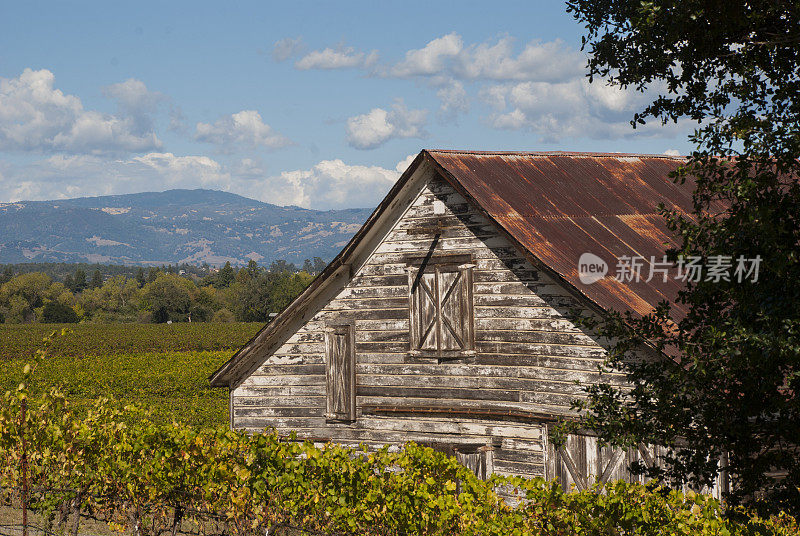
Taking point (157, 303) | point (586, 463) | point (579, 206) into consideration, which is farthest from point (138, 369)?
point (157, 303)

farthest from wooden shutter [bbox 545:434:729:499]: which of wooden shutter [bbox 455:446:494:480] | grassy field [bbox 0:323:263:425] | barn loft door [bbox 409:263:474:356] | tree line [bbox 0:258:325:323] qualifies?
tree line [bbox 0:258:325:323]

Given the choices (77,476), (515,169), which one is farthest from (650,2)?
(515,169)

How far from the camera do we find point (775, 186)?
247 inches

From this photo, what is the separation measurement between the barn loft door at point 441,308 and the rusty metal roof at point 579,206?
132cm

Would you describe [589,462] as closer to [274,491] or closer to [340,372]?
[340,372]

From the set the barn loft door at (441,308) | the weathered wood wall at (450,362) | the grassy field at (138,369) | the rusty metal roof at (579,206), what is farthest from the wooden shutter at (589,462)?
the grassy field at (138,369)

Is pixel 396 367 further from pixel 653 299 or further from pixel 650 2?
pixel 650 2

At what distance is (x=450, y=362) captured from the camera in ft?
46.5

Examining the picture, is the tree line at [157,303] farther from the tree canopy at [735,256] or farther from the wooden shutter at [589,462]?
the tree canopy at [735,256]

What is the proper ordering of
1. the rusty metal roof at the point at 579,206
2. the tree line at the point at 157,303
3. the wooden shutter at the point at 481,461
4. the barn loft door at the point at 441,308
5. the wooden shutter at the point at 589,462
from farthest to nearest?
the tree line at the point at 157,303, the barn loft door at the point at 441,308, the wooden shutter at the point at 481,461, the rusty metal roof at the point at 579,206, the wooden shutter at the point at 589,462

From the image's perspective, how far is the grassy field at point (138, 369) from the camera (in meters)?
36.6

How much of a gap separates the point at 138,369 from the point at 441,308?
43933 millimetres

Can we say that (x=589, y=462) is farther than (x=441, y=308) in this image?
No

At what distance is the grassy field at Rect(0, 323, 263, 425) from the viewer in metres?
36.6
